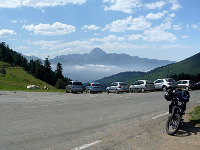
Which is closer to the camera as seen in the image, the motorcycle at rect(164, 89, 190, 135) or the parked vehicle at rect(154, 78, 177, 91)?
the motorcycle at rect(164, 89, 190, 135)

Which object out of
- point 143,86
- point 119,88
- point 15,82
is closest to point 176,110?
point 119,88

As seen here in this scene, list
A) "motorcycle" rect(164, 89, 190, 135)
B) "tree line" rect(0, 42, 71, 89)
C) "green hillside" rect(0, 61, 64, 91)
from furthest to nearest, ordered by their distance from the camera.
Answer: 1. "tree line" rect(0, 42, 71, 89)
2. "green hillside" rect(0, 61, 64, 91)
3. "motorcycle" rect(164, 89, 190, 135)

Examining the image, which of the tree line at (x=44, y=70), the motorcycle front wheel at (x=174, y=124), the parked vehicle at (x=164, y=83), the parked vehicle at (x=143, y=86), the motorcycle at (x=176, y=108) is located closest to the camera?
the motorcycle front wheel at (x=174, y=124)

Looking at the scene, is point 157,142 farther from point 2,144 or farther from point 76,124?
point 2,144

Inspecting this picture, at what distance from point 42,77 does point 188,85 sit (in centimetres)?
11418

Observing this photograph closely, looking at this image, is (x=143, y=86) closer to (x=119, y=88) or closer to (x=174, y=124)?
(x=119, y=88)

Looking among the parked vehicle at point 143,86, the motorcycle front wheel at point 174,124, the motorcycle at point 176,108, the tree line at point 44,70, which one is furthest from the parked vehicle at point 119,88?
the tree line at point 44,70

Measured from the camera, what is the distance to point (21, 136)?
19.8 ft

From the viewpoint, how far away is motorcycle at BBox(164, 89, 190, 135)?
6527 millimetres

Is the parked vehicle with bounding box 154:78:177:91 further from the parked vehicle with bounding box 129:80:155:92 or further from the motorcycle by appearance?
the motorcycle

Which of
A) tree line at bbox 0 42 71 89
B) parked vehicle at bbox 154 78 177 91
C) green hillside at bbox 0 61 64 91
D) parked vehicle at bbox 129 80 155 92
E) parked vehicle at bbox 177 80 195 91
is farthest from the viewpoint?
tree line at bbox 0 42 71 89

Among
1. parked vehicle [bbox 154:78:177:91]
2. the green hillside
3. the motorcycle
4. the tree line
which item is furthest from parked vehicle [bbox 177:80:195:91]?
the tree line

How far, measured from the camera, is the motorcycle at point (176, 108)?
21.4ft

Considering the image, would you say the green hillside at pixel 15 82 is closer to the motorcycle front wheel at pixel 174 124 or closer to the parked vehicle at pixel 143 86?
the parked vehicle at pixel 143 86
